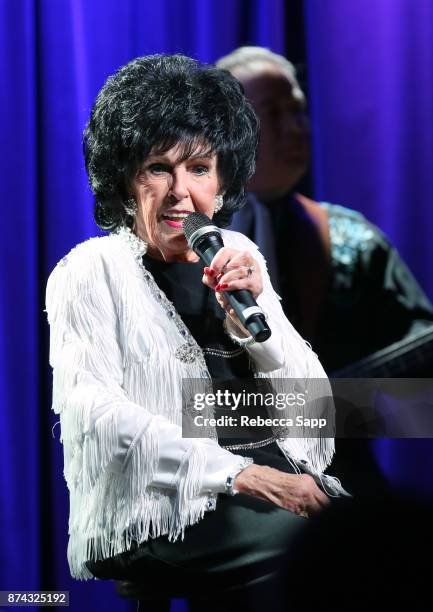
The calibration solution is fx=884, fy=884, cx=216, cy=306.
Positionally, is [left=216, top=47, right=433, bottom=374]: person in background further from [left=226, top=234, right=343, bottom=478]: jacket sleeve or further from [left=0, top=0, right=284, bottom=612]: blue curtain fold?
[left=226, top=234, right=343, bottom=478]: jacket sleeve

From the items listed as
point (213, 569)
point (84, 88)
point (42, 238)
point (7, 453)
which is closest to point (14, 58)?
point (84, 88)

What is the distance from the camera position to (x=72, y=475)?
154 cm

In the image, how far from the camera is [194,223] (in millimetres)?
1476

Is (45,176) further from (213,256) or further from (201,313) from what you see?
(213,256)

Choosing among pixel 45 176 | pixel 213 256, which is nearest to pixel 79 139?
pixel 45 176

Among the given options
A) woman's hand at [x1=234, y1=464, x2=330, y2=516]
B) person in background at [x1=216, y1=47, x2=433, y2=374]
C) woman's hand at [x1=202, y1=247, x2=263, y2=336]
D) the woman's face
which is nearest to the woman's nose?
the woman's face

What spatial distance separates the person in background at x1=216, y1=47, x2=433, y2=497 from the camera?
2.01 m

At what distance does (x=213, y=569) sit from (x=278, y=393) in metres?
0.36

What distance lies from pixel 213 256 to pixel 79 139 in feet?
2.53

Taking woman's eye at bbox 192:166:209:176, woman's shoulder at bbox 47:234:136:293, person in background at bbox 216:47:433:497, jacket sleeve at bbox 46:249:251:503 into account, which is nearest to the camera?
jacket sleeve at bbox 46:249:251:503

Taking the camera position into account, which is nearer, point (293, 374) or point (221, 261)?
point (221, 261)

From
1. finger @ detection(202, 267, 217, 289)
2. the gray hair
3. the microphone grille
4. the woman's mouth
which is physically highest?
the gray hair

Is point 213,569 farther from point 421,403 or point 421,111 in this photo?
point 421,111

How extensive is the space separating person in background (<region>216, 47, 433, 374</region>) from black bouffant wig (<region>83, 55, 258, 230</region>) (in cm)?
30
